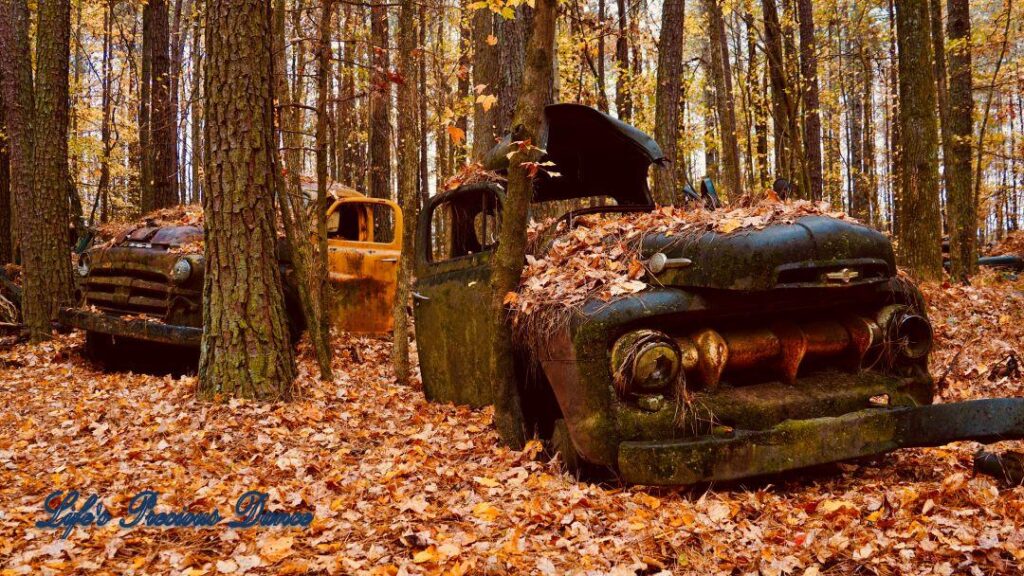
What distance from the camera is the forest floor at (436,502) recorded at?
280 centimetres

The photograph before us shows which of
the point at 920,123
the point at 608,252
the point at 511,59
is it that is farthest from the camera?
the point at 920,123

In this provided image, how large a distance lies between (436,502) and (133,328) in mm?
4633

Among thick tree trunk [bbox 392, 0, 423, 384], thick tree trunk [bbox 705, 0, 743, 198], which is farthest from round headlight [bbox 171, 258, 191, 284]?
thick tree trunk [bbox 705, 0, 743, 198]

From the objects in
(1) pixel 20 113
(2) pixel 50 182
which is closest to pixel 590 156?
(2) pixel 50 182

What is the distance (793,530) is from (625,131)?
316cm

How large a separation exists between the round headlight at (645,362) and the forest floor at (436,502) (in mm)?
566

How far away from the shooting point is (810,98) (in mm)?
14852

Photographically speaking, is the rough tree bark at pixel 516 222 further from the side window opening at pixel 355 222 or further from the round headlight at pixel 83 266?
the round headlight at pixel 83 266

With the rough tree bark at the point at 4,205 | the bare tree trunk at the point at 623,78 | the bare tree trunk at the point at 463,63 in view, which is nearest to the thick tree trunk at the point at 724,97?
the bare tree trunk at the point at 623,78

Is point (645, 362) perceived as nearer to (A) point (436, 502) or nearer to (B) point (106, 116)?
(A) point (436, 502)

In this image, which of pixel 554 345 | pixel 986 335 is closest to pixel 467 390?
pixel 554 345

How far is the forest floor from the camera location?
9.18 ft

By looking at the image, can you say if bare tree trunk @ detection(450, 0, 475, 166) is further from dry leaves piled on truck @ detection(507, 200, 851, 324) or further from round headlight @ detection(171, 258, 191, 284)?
dry leaves piled on truck @ detection(507, 200, 851, 324)

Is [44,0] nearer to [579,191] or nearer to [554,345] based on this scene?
[579,191]
